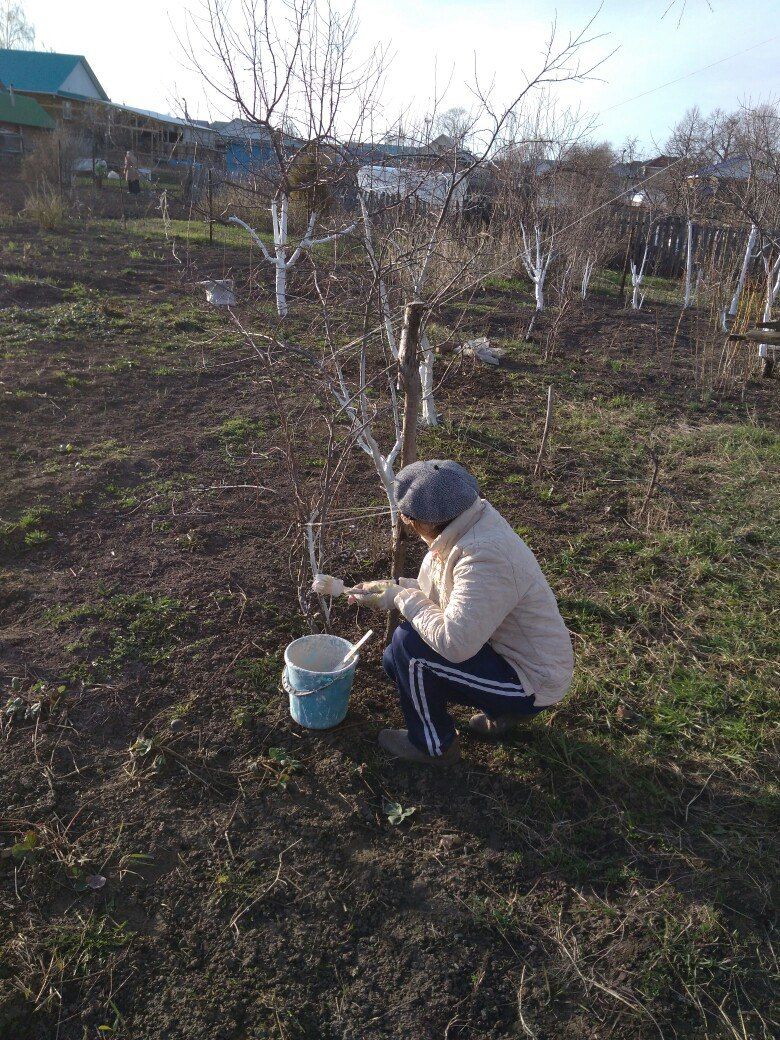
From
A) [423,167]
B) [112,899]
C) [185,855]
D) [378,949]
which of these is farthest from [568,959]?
[423,167]

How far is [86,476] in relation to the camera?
13.9 feet

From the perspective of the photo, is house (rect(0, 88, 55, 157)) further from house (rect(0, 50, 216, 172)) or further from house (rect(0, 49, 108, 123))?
house (rect(0, 49, 108, 123))

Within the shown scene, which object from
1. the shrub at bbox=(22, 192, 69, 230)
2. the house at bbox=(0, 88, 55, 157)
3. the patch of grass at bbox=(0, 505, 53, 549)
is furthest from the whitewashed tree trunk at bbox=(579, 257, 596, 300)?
the house at bbox=(0, 88, 55, 157)

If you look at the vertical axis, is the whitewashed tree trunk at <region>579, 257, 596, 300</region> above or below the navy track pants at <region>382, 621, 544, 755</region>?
above

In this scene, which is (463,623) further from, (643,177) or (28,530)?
(643,177)

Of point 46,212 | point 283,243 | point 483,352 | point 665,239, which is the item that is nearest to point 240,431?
point 283,243

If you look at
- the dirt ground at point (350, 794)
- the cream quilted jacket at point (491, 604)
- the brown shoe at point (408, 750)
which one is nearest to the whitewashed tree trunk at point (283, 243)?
the dirt ground at point (350, 794)

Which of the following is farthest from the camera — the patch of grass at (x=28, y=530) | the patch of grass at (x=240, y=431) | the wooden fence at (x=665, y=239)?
the wooden fence at (x=665, y=239)

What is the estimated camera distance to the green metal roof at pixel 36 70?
2977cm

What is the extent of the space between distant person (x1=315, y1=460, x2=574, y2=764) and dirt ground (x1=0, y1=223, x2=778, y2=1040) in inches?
8.8

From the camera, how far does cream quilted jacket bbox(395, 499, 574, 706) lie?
6.55 ft

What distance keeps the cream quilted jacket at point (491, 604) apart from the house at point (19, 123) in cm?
2542

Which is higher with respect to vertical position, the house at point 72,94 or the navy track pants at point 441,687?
the house at point 72,94

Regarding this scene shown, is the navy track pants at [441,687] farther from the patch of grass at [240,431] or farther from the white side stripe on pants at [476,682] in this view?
the patch of grass at [240,431]
